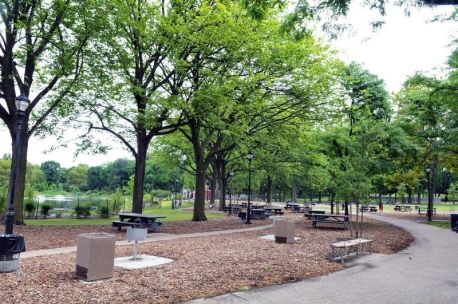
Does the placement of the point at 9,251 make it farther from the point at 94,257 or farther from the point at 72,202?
the point at 72,202

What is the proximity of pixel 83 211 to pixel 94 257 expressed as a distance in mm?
18295

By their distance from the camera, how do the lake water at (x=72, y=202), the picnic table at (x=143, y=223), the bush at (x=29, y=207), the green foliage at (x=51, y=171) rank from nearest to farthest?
the picnic table at (x=143, y=223) → the bush at (x=29, y=207) → the lake water at (x=72, y=202) → the green foliage at (x=51, y=171)

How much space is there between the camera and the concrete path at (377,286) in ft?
23.0

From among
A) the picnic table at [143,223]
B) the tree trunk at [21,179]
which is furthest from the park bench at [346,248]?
the tree trunk at [21,179]

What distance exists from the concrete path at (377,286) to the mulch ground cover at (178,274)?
466 mm

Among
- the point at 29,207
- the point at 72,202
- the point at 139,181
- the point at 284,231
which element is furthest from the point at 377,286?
the point at 72,202

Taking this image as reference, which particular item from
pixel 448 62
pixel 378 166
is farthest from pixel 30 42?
pixel 448 62

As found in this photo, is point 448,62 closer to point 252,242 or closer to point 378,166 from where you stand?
point 378,166

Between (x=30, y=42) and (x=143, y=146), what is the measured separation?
7.33 metres

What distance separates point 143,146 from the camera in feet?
69.6

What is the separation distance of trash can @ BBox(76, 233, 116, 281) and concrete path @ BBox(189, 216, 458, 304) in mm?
2346

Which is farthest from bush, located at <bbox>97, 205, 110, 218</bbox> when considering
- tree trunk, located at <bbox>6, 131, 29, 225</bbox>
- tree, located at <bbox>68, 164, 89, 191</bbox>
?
tree, located at <bbox>68, 164, 89, 191</bbox>

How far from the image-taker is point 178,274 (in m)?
8.40

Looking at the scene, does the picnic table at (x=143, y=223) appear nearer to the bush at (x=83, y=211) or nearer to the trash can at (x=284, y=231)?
the trash can at (x=284, y=231)
